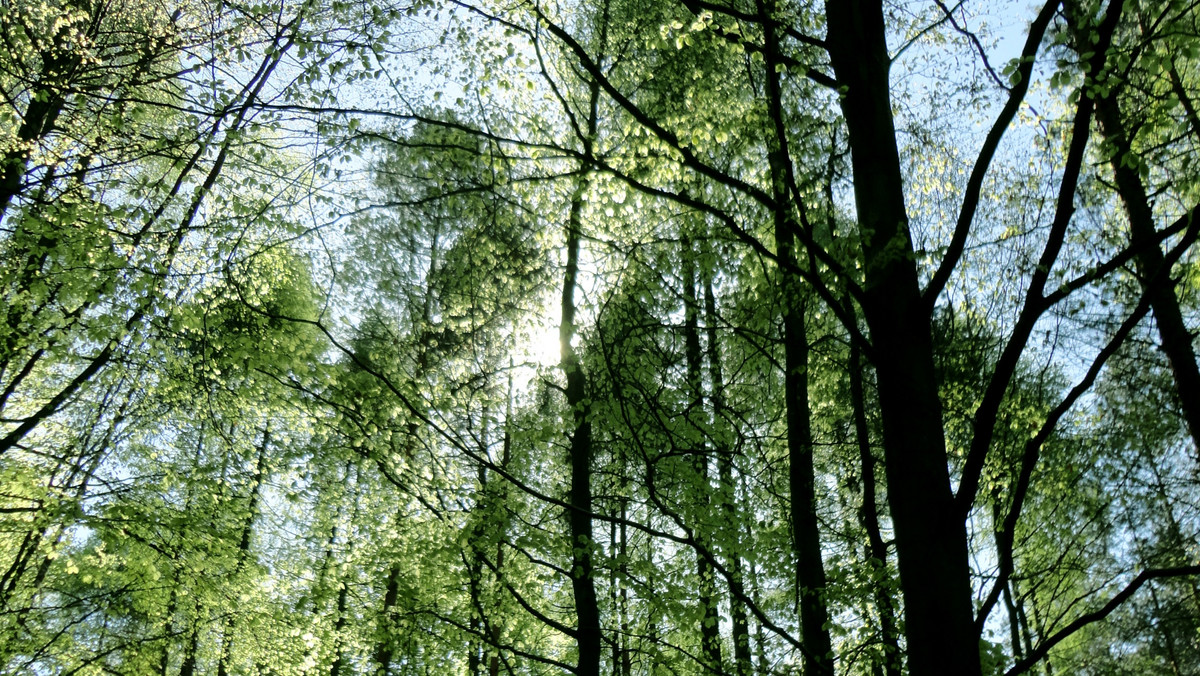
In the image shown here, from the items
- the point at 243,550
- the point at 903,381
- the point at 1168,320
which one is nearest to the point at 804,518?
the point at 903,381

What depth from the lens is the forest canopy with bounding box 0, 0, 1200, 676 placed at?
10.5 ft

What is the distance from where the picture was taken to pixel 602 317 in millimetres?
7680

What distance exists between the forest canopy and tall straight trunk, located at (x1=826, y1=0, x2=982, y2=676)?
0.01 m

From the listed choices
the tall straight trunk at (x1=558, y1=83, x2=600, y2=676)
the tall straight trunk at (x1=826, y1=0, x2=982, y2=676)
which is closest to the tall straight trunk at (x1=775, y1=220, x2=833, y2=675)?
the tall straight trunk at (x1=558, y1=83, x2=600, y2=676)

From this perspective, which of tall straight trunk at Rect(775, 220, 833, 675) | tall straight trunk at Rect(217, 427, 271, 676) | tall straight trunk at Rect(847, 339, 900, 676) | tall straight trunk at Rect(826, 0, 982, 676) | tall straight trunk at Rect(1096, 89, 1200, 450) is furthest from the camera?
tall straight trunk at Rect(217, 427, 271, 676)

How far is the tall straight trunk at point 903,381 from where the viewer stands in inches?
96.7

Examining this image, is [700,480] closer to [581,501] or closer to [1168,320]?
[581,501]

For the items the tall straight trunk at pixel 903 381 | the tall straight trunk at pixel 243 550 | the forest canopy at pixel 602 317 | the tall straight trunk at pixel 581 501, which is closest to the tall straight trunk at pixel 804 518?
the forest canopy at pixel 602 317

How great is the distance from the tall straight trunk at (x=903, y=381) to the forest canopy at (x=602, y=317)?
0.01 metres

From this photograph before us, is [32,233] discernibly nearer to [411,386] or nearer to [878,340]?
[411,386]

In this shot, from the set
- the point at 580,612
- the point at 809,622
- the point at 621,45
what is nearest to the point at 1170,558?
the point at 809,622

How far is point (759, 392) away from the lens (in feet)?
36.3

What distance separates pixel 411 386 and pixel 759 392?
18.9 feet

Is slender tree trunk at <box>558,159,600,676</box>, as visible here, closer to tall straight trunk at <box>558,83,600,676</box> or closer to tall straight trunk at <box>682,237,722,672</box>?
tall straight trunk at <box>558,83,600,676</box>
